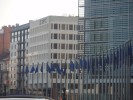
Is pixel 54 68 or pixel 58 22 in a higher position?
pixel 58 22

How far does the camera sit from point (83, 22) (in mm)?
102688

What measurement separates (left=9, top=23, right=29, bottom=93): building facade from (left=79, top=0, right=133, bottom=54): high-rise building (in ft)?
157

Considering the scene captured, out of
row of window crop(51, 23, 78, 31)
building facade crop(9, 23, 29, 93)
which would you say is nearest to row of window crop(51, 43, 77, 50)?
row of window crop(51, 23, 78, 31)

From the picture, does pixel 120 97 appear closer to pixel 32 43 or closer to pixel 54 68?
pixel 54 68

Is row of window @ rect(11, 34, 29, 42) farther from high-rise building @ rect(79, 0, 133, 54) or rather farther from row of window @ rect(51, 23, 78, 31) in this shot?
high-rise building @ rect(79, 0, 133, 54)

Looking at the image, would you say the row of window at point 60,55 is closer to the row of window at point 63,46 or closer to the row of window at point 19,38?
the row of window at point 63,46

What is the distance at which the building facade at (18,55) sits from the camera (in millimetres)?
151250

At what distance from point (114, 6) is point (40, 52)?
4018cm

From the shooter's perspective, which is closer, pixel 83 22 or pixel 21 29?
pixel 83 22

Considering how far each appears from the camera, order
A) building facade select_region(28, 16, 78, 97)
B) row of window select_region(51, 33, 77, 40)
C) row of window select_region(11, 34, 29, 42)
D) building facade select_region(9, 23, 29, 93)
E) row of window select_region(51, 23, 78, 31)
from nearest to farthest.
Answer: building facade select_region(28, 16, 78, 97)
row of window select_region(51, 33, 77, 40)
row of window select_region(51, 23, 78, 31)
building facade select_region(9, 23, 29, 93)
row of window select_region(11, 34, 29, 42)

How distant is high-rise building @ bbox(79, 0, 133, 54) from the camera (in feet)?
304

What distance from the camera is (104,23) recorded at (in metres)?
97.1

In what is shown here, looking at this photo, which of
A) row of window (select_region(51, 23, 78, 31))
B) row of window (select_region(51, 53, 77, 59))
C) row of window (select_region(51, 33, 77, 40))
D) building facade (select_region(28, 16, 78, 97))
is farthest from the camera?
row of window (select_region(51, 23, 78, 31))

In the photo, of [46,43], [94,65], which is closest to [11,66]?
[46,43]
